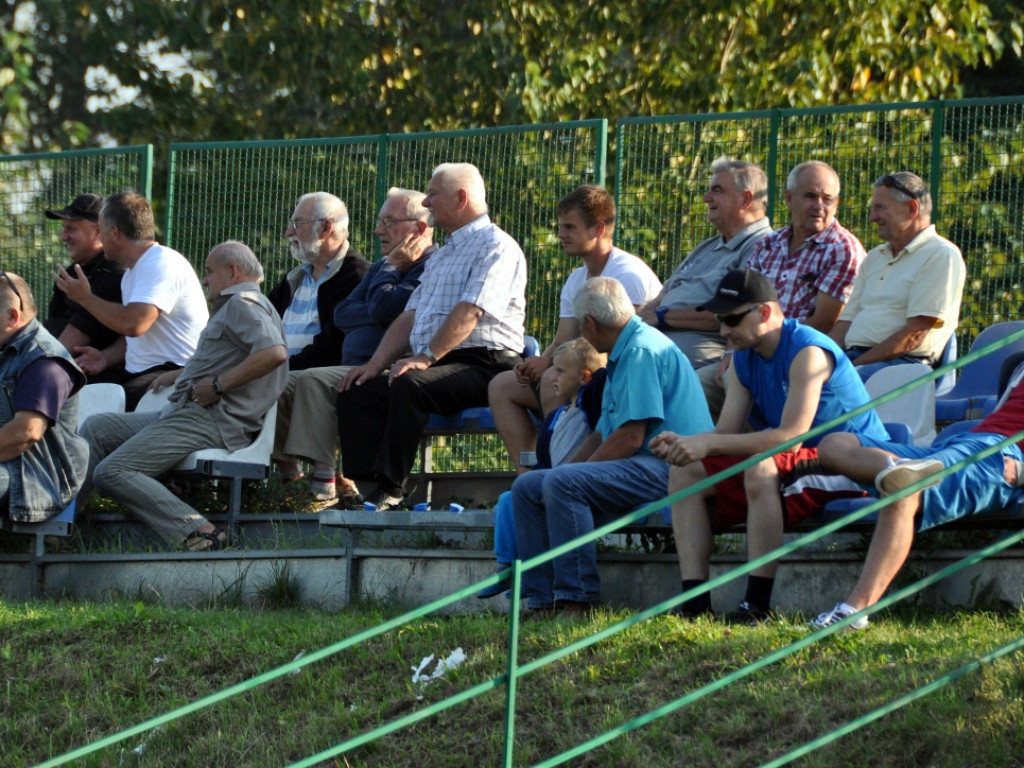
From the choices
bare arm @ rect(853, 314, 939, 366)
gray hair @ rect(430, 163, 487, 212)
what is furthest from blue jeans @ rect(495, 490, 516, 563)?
gray hair @ rect(430, 163, 487, 212)

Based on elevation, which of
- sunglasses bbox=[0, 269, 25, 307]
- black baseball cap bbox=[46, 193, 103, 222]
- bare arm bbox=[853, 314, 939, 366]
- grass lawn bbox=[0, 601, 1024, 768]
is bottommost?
grass lawn bbox=[0, 601, 1024, 768]

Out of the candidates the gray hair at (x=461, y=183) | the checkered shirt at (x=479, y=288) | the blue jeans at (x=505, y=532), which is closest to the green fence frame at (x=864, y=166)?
the gray hair at (x=461, y=183)

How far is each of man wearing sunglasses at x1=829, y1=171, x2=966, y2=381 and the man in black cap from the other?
4347 millimetres

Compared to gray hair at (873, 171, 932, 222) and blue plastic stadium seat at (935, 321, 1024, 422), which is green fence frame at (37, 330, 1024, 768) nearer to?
blue plastic stadium seat at (935, 321, 1024, 422)

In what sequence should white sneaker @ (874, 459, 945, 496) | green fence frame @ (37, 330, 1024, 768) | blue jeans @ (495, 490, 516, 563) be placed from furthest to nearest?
1. blue jeans @ (495, 490, 516, 563)
2. white sneaker @ (874, 459, 945, 496)
3. green fence frame @ (37, 330, 1024, 768)

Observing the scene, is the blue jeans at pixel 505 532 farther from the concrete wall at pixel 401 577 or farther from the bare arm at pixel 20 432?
the bare arm at pixel 20 432

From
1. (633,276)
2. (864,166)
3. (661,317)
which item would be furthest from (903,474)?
(864,166)

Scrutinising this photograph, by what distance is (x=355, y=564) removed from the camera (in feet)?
24.2

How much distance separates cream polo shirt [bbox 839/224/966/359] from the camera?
751 cm

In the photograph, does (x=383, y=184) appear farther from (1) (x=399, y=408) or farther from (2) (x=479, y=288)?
(1) (x=399, y=408)

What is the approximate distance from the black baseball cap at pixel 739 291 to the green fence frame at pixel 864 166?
3278mm

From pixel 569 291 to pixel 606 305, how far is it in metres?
2.16

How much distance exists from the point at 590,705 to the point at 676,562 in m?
1.40

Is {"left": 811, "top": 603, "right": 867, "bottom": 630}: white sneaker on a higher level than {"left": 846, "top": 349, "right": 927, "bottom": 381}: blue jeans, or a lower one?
lower
